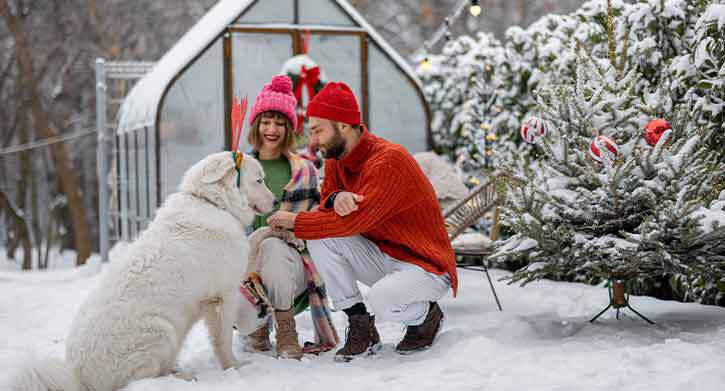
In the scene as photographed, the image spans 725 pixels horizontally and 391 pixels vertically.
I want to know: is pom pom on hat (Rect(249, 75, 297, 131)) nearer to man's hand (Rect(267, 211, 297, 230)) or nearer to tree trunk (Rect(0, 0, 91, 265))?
man's hand (Rect(267, 211, 297, 230))

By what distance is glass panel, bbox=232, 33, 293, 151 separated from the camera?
Answer: 858 centimetres

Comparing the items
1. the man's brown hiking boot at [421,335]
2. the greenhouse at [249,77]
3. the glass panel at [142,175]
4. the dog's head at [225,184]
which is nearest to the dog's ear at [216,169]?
the dog's head at [225,184]

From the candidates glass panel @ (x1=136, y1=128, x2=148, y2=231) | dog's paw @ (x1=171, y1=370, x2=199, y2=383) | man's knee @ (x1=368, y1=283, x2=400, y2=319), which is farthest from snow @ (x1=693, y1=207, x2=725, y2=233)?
glass panel @ (x1=136, y1=128, x2=148, y2=231)

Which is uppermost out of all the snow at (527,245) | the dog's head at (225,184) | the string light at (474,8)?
the string light at (474,8)

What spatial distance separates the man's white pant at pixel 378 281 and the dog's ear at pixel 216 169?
2.10 feet

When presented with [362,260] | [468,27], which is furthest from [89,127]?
[362,260]

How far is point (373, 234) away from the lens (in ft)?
13.7

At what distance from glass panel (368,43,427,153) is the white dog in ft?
17.1

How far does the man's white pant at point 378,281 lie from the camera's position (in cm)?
401

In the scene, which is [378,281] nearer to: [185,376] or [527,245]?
[527,245]

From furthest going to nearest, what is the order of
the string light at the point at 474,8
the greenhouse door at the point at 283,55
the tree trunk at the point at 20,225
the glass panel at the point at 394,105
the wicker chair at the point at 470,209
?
the tree trunk at the point at 20,225, the glass panel at the point at 394,105, the greenhouse door at the point at 283,55, the string light at the point at 474,8, the wicker chair at the point at 470,209

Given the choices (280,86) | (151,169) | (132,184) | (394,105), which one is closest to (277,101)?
(280,86)

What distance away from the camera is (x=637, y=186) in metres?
4.09

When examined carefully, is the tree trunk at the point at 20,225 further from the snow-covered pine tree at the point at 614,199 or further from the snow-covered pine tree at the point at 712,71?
the snow-covered pine tree at the point at 712,71
